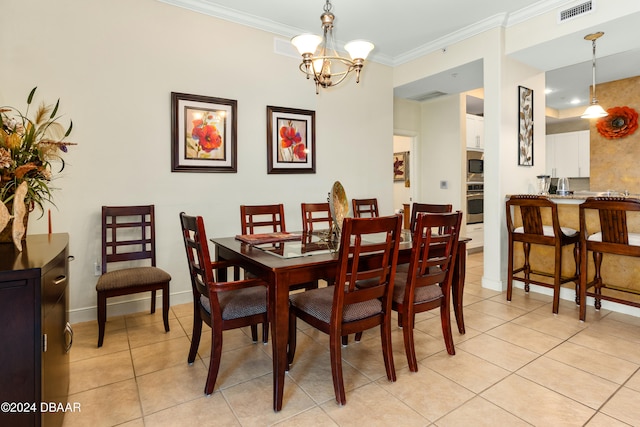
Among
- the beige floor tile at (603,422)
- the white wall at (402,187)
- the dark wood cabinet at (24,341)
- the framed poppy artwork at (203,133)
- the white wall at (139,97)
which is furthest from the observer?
the white wall at (402,187)

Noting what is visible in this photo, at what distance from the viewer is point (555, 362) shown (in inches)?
91.8

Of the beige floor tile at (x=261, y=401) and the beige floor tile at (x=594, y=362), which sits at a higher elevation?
the beige floor tile at (x=594, y=362)

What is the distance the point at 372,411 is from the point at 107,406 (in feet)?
4.51

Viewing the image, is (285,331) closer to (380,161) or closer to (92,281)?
(92,281)

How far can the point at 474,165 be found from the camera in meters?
6.08

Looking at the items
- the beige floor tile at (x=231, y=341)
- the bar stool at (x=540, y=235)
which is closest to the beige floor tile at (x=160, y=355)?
the beige floor tile at (x=231, y=341)

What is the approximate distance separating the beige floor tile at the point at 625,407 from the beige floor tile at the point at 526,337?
1.74ft

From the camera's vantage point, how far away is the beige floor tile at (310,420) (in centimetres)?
173

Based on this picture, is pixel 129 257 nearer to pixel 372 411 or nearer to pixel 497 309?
pixel 372 411

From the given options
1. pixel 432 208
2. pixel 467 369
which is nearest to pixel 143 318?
pixel 467 369

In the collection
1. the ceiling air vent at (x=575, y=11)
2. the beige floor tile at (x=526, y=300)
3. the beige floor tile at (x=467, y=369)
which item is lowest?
the beige floor tile at (x=467, y=369)

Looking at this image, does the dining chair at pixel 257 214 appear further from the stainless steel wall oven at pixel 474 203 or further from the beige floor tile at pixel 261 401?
the stainless steel wall oven at pixel 474 203

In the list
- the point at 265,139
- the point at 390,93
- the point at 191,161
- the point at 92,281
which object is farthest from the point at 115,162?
the point at 390,93

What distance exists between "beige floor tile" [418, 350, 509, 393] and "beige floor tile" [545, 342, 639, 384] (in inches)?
20.0
